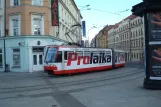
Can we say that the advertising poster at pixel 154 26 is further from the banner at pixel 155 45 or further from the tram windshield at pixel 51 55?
the tram windshield at pixel 51 55

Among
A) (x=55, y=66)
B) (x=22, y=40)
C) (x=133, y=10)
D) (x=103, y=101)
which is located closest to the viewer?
(x=103, y=101)

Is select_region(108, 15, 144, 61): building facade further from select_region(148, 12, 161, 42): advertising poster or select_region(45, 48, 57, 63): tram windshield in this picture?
select_region(148, 12, 161, 42): advertising poster

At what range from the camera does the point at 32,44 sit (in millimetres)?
30859

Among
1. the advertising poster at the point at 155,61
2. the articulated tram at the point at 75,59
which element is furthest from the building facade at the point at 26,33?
the advertising poster at the point at 155,61

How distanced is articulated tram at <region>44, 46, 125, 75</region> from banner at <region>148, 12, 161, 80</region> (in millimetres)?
11305

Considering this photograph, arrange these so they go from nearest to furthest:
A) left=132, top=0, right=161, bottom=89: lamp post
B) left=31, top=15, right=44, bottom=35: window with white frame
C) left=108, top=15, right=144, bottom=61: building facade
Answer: left=132, top=0, right=161, bottom=89: lamp post → left=31, top=15, right=44, bottom=35: window with white frame → left=108, top=15, right=144, bottom=61: building facade

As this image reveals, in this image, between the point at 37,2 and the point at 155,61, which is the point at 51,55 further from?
the point at 155,61

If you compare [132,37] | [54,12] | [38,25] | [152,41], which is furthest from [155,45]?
[132,37]

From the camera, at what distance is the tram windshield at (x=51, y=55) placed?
23406mm

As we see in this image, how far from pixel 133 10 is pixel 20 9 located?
64.1ft

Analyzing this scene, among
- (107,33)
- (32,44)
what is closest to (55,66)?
(32,44)

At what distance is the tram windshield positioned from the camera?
23.4m

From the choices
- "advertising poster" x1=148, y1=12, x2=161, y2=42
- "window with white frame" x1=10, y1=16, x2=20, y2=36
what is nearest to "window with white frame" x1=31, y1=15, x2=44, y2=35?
"window with white frame" x1=10, y1=16, x2=20, y2=36

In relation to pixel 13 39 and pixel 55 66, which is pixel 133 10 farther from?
pixel 13 39
